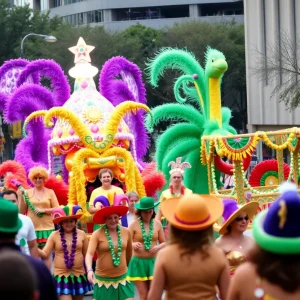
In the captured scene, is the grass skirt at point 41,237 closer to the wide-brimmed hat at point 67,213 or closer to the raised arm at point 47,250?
the wide-brimmed hat at point 67,213

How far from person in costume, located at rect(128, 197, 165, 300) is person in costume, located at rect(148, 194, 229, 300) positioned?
407 cm

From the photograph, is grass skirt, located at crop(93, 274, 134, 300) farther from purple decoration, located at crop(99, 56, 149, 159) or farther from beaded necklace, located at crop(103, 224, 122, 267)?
purple decoration, located at crop(99, 56, 149, 159)

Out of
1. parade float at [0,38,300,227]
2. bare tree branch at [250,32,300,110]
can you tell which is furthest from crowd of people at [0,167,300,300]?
bare tree branch at [250,32,300,110]

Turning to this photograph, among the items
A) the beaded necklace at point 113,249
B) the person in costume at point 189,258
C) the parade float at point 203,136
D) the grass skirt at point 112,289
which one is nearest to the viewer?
the person in costume at point 189,258

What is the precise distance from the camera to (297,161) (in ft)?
59.1

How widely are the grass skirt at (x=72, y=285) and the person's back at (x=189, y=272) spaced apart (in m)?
3.98

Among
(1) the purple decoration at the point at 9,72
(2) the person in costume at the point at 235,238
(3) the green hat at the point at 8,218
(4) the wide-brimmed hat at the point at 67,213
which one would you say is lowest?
(4) the wide-brimmed hat at the point at 67,213

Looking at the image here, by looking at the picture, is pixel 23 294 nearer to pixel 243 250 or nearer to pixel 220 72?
pixel 243 250

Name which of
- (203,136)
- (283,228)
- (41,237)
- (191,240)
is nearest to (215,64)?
(203,136)

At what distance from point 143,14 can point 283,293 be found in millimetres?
72569

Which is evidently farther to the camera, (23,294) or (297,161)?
(297,161)

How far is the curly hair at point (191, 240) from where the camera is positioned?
5375mm

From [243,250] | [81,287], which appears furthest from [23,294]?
[81,287]

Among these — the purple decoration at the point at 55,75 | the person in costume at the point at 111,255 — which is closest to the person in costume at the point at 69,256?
the person in costume at the point at 111,255
